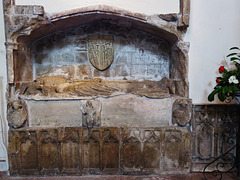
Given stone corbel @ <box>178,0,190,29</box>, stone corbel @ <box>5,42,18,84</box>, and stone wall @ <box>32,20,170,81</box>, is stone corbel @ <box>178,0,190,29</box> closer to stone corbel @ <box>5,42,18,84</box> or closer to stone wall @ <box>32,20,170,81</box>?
stone wall @ <box>32,20,170,81</box>

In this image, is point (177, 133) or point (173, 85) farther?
point (173, 85)

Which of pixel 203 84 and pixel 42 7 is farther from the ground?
pixel 42 7

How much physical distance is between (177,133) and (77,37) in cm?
214

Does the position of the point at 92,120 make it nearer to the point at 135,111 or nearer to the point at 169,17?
the point at 135,111

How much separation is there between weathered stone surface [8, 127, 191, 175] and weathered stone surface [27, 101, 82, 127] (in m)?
0.08

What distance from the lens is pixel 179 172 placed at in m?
2.64

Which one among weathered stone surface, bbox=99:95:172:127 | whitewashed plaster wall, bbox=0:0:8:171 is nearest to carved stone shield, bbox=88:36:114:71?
weathered stone surface, bbox=99:95:172:127

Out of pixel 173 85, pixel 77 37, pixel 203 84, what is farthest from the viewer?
pixel 77 37

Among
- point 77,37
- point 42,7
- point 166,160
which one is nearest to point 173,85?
point 166,160

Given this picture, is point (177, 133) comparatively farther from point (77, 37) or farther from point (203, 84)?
point (77, 37)

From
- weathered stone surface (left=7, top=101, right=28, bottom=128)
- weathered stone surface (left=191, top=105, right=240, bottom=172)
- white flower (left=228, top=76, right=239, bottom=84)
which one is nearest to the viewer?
white flower (left=228, top=76, right=239, bottom=84)

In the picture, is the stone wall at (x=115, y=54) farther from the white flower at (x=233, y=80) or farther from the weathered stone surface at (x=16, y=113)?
the white flower at (x=233, y=80)

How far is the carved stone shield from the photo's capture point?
3.16 meters

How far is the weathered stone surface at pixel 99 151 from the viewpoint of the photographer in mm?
2547
